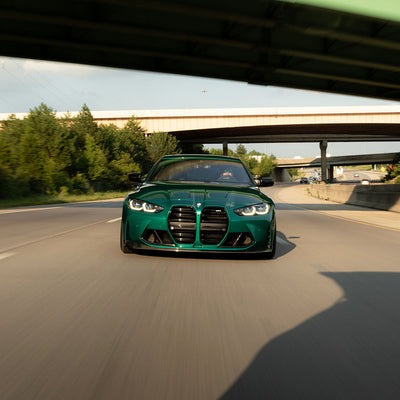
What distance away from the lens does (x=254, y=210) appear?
641cm

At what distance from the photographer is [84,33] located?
1346 centimetres

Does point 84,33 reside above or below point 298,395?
above

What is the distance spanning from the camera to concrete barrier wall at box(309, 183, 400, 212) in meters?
20.9

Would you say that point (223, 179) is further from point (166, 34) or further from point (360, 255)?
point (166, 34)

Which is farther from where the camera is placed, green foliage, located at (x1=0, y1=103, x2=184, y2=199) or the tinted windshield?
green foliage, located at (x1=0, y1=103, x2=184, y2=199)

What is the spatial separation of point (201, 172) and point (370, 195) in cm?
1784

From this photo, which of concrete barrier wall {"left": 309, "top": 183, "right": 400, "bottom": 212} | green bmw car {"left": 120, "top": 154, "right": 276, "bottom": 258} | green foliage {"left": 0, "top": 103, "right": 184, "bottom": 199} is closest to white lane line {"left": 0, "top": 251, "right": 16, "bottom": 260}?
green bmw car {"left": 120, "top": 154, "right": 276, "bottom": 258}

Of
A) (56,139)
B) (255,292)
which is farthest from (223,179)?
(56,139)

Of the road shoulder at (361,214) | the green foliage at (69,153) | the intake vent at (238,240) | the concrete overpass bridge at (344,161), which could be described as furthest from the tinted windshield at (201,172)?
the concrete overpass bridge at (344,161)

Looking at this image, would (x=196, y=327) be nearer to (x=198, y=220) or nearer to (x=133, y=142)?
(x=198, y=220)

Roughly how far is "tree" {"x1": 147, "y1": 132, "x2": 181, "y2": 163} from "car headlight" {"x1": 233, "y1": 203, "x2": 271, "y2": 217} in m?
47.4

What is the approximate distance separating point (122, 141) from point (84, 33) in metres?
37.1

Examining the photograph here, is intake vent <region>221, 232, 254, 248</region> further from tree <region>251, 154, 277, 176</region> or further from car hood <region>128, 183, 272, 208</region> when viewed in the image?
tree <region>251, 154, 277, 176</region>

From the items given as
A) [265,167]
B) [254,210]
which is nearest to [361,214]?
[254,210]
